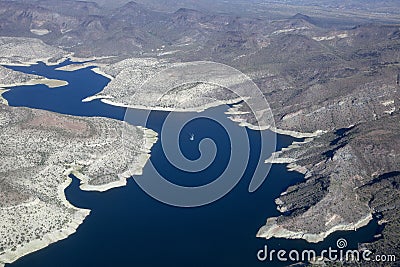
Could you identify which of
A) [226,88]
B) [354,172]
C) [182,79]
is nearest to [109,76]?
[182,79]

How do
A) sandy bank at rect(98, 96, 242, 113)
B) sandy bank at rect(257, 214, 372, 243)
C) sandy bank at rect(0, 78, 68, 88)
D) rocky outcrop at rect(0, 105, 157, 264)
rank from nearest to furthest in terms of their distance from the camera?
sandy bank at rect(257, 214, 372, 243), rocky outcrop at rect(0, 105, 157, 264), sandy bank at rect(98, 96, 242, 113), sandy bank at rect(0, 78, 68, 88)

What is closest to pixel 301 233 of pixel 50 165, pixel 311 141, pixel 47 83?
pixel 311 141

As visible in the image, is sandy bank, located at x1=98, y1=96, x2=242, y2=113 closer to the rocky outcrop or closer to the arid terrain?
the arid terrain

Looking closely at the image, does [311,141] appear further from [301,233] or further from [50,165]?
[50,165]

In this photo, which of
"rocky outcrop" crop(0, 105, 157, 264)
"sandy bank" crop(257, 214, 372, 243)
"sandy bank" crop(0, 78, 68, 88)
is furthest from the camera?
"sandy bank" crop(0, 78, 68, 88)

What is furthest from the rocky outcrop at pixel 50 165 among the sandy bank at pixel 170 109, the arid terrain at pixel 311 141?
the sandy bank at pixel 170 109

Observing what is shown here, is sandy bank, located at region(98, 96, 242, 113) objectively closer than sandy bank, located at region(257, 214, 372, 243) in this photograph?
No

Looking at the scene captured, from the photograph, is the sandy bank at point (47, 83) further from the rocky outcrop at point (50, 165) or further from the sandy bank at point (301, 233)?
the sandy bank at point (301, 233)

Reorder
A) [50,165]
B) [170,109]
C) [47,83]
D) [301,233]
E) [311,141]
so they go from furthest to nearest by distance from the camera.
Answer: [47,83] → [170,109] → [311,141] → [50,165] → [301,233]

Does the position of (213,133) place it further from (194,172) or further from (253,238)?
(253,238)

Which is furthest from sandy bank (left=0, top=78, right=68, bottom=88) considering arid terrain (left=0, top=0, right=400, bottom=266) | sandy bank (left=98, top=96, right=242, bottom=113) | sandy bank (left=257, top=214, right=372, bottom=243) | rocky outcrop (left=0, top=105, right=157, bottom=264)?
sandy bank (left=257, top=214, right=372, bottom=243)

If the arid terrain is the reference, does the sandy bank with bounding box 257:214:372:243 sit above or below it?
below
